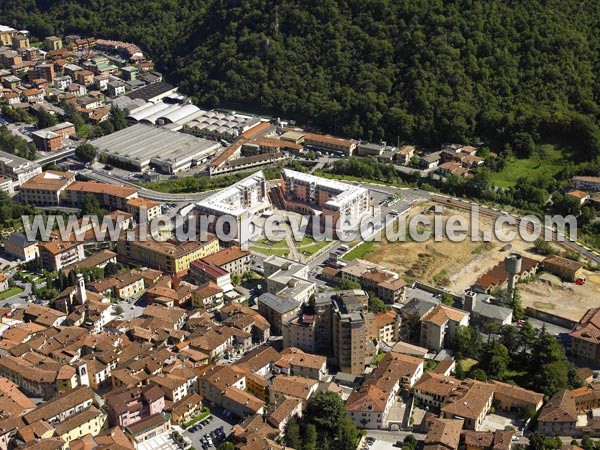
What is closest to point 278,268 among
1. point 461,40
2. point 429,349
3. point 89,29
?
point 429,349

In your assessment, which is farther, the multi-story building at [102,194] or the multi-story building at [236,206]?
the multi-story building at [102,194]

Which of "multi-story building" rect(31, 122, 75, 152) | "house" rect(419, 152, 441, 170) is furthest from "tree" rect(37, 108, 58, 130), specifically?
"house" rect(419, 152, 441, 170)

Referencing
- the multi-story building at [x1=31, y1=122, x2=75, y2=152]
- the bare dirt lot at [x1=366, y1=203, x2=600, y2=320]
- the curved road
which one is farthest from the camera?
the multi-story building at [x1=31, y1=122, x2=75, y2=152]

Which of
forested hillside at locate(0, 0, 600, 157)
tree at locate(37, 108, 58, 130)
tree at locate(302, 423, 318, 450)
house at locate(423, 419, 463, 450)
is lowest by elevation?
tree at locate(302, 423, 318, 450)

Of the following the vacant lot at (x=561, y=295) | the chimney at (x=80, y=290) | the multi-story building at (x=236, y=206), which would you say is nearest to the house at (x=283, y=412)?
the chimney at (x=80, y=290)

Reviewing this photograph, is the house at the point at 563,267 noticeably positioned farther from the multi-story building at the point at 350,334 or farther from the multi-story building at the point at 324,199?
the multi-story building at the point at 350,334

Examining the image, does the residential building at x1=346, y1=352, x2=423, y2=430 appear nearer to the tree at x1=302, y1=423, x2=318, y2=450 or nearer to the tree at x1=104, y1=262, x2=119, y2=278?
the tree at x1=302, y1=423, x2=318, y2=450
